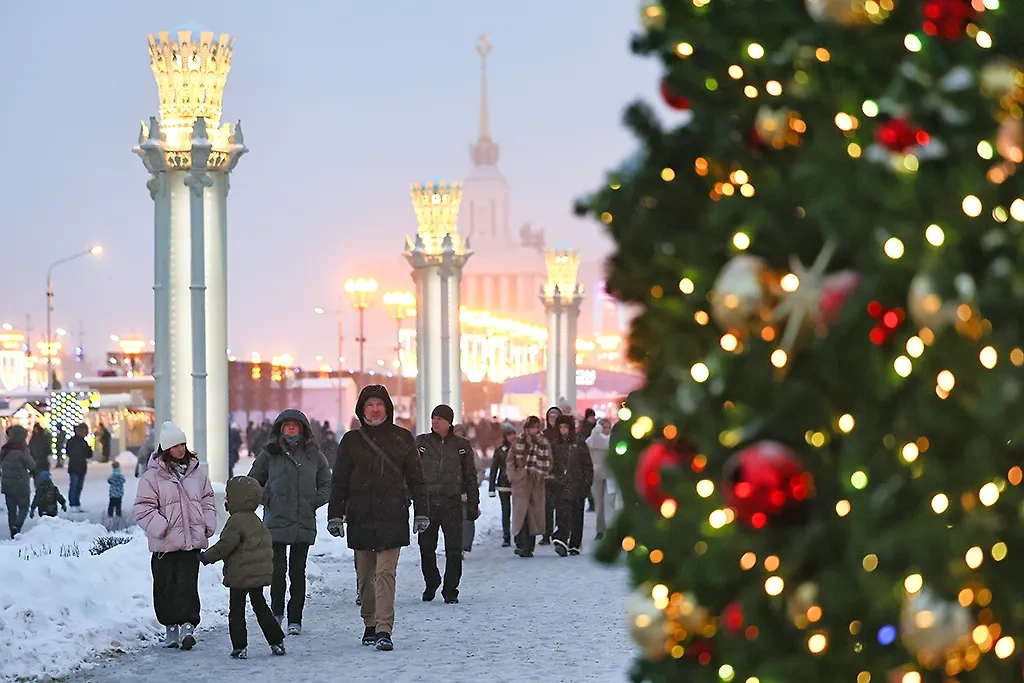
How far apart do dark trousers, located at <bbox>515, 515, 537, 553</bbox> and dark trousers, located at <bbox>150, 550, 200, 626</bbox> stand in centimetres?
904

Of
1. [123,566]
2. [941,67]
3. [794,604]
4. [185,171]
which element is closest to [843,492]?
[794,604]

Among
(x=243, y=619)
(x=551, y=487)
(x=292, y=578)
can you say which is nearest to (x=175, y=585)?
(x=243, y=619)

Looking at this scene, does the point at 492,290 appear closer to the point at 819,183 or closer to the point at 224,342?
the point at 224,342

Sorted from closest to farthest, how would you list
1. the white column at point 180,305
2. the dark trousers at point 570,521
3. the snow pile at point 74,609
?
the snow pile at point 74,609 < the dark trousers at point 570,521 < the white column at point 180,305

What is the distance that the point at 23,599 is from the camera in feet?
43.7

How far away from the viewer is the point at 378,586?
13016 mm

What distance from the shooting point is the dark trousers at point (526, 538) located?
2200 cm

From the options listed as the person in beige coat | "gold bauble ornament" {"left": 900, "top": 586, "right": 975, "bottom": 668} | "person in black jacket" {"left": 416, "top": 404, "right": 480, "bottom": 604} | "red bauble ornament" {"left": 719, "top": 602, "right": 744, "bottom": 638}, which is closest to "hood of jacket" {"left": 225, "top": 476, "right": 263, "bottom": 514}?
"person in black jacket" {"left": 416, "top": 404, "right": 480, "bottom": 604}

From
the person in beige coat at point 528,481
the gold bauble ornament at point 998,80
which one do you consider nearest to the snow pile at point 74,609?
the person in beige coat at point 528,481

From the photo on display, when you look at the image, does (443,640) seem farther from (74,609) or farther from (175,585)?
(74,609)

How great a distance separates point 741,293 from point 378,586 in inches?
354

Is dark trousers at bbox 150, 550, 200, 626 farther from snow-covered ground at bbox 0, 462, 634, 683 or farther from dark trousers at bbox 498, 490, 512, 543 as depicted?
dark trousers at bbox 498, 490, 512, 543

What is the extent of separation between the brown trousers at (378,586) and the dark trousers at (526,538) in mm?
8535

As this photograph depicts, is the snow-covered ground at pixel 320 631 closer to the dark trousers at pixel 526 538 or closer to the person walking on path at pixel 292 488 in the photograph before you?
the person walking on path at pixel 292 488
